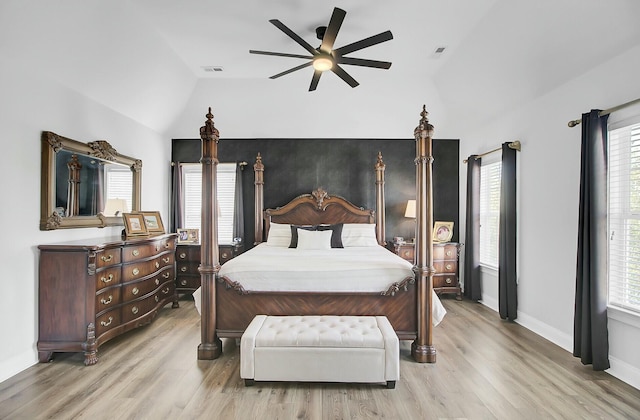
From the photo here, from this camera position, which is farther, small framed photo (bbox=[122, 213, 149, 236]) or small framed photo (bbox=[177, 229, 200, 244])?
small framed photo (bbox=[177, 229, 200, 244])

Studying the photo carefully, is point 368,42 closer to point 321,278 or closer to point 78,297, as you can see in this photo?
point 321,278

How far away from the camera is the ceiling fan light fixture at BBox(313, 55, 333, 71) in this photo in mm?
3018

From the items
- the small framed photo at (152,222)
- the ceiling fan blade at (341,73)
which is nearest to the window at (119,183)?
the small framed photo at (152,222)

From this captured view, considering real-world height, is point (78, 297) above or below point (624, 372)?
above

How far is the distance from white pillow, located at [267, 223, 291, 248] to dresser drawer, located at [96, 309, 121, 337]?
2.16 meters

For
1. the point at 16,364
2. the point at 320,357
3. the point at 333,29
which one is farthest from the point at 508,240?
the point at 16,364

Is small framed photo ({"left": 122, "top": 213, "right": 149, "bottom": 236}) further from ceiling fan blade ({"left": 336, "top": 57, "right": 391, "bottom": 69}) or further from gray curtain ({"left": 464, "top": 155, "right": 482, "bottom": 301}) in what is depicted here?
gray curtain ({"left": 464, "top": 155, "right": 482, "bottom": 301})

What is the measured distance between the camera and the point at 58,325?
2.91 metres

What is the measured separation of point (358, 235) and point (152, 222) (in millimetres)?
2821

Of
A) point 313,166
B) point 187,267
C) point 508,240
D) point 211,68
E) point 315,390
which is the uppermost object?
point 211,68

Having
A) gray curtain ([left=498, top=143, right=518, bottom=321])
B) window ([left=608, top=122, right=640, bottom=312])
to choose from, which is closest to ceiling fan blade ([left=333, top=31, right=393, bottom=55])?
window ([left=608, top=122, right=640, bottom=312])

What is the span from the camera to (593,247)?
2748 mm

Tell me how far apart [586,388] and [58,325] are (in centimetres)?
435

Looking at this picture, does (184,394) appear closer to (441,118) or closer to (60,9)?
(60,9)
